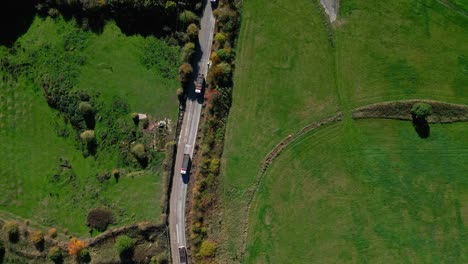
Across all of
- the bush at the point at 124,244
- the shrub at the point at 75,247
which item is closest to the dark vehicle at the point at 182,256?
the bush at the point at 124,244

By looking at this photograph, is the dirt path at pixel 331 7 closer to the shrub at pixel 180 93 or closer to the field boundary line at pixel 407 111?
the field boundary line at pixel 407 111

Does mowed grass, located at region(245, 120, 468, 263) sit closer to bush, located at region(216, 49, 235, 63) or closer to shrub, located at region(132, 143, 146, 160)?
shrub, located at region(132, 143, 146, 160)

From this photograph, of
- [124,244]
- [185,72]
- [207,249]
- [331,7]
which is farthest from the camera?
[331,7]

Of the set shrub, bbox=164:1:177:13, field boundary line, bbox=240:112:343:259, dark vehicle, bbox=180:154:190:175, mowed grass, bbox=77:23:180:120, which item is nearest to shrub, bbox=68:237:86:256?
dark vehicle, bbox=180:154:190:175

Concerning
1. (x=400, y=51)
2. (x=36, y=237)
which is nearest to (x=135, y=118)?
(x=36, y=237)

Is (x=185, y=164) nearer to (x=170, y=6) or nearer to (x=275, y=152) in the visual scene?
(x=275, y=152)
